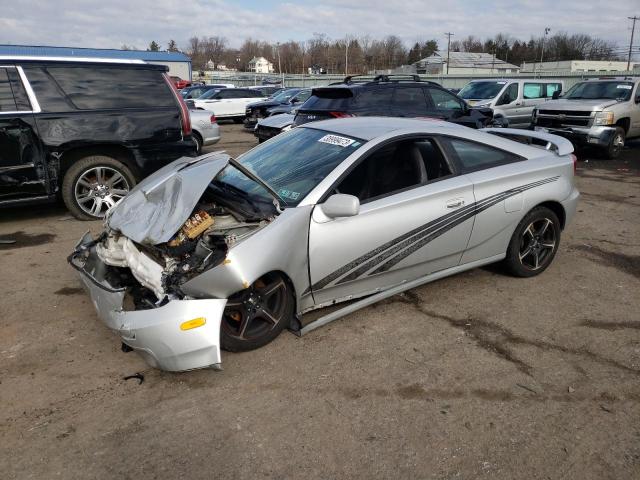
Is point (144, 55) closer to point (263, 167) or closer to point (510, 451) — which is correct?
point (263, 167)

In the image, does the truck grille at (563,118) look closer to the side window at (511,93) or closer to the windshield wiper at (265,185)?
the side window at (511,93)

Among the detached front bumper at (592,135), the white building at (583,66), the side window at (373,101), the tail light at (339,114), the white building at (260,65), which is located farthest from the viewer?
the white building at (260,65)

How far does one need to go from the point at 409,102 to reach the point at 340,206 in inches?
267

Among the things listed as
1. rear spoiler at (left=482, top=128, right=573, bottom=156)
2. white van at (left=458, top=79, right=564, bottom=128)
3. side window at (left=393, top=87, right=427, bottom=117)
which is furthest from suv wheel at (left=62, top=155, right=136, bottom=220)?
white van at (left=458, top=79, right=564, bottom=128)

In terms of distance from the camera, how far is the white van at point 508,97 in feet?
46.1

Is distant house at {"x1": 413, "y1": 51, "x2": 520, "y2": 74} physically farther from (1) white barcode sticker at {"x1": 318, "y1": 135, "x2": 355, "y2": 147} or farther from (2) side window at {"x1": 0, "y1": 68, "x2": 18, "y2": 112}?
(1) white barcode sticker at {"x1": 318, "y1": 135, "x2": 355, "y2": 147}

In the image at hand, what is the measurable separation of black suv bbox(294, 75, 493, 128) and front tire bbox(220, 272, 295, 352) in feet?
19.6

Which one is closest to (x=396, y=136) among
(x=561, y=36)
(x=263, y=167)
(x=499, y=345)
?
(x=263, y=167)

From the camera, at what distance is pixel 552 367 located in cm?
333

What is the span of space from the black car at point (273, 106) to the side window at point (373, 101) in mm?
8968

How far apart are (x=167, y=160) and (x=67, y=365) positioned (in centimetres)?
384

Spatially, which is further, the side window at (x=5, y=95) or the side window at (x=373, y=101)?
the side window at (x=373, y=101)

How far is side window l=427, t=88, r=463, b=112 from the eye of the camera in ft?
32.2

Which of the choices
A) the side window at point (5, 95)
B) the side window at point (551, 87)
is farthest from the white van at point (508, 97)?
the side window at point (5, 95)
